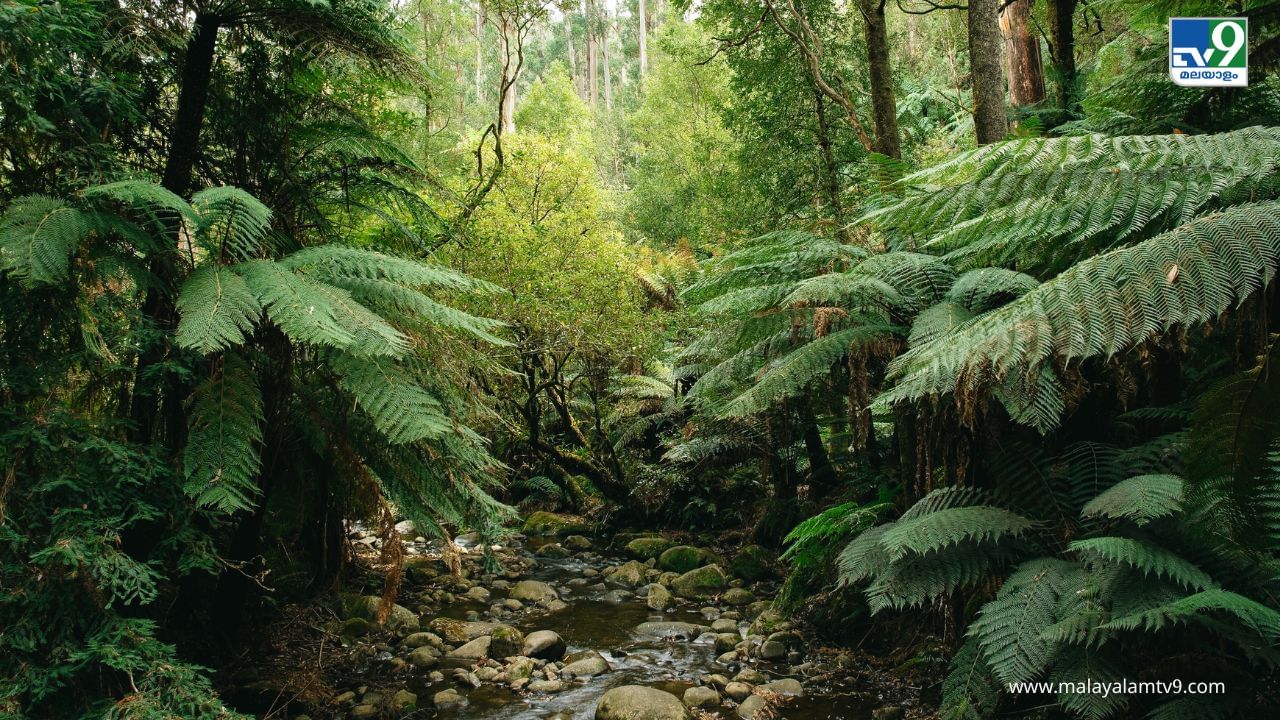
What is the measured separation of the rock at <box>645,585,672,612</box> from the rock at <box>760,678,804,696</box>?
1.75 metres

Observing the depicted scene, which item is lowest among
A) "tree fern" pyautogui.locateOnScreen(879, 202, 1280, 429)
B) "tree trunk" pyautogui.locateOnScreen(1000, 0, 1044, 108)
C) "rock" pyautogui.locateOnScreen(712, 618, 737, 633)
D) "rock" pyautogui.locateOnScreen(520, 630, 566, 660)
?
"rock" pyautogui.locateOnScreen(712, 618, 737, 633)

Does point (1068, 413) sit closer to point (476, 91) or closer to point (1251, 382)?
point (1251, 382)

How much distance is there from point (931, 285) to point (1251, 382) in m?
2.07

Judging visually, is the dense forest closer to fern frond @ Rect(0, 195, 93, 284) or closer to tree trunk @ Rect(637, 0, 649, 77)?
fern frond @ Rect(0, 195, 93, 284)

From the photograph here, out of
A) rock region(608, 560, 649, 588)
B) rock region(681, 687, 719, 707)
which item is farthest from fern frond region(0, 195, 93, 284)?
rock region(608, 560, 649, 588)

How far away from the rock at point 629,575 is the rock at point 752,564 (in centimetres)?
80

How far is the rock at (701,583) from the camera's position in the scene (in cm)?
589

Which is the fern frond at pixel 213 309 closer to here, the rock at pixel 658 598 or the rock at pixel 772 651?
the rock at pixel 772 651

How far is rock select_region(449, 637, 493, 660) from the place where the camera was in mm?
4605

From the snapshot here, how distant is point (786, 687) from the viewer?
395 centimetres

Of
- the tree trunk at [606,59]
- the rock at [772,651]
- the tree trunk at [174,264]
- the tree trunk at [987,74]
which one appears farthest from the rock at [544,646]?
the tree trunk at [606,59]

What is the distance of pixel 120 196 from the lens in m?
2.22

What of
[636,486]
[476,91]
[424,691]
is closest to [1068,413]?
[424,691]

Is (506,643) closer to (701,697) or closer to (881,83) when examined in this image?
(701,697)
